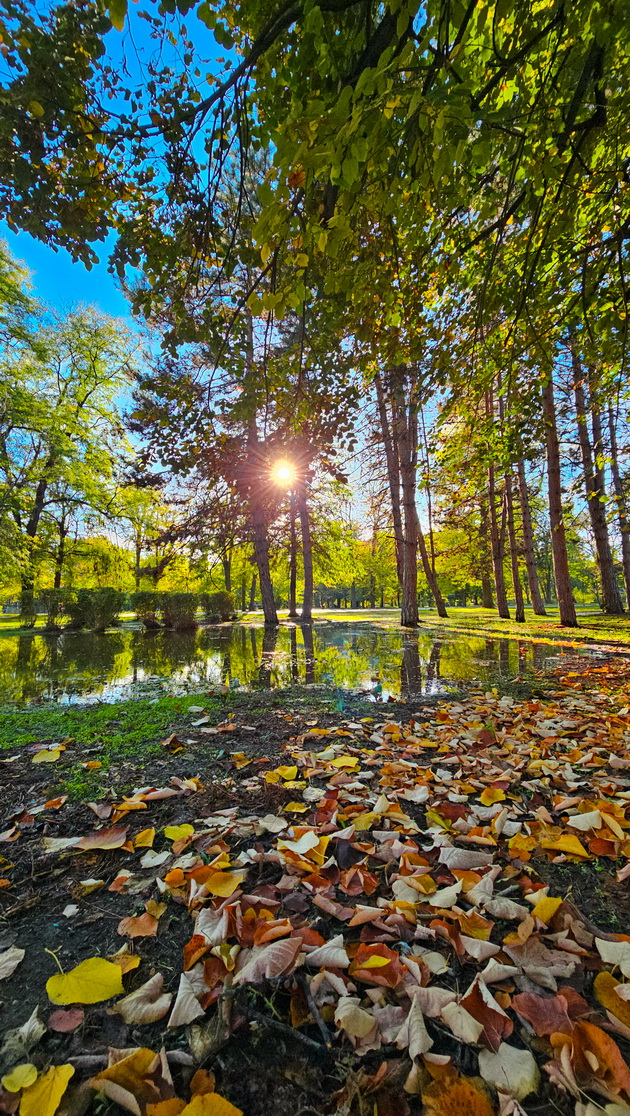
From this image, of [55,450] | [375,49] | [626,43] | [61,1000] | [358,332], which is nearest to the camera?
[61,1000]

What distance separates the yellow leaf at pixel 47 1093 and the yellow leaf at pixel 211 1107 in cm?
27

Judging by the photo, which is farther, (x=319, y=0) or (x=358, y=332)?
(x=358, y=332)

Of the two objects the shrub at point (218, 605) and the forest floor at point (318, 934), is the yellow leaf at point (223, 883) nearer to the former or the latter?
the forest floor at point (318, 934)

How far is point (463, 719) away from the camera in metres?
3.57

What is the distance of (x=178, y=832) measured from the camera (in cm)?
190

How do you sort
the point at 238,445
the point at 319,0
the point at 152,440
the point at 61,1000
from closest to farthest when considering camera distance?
1. the point at 61,1000
2. the point at 319,0
3. the point at 152,440
4. the point at 238,445

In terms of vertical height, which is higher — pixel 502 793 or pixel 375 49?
pixel 375 49

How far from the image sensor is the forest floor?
908mm

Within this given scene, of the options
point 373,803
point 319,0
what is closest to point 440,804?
point 373,803

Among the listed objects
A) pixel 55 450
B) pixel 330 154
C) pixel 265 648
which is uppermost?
pixel 55 450

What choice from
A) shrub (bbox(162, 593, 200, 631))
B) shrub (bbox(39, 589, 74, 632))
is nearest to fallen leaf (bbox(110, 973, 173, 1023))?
shrub (bbox(162, 593, 200, 631))

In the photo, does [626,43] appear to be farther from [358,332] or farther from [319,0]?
[358,332]

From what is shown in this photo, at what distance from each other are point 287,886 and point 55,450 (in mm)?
19519

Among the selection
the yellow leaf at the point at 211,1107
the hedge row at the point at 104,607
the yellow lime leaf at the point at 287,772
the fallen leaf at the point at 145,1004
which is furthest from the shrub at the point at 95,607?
→ the yellow leaf at the point at 211,1107
